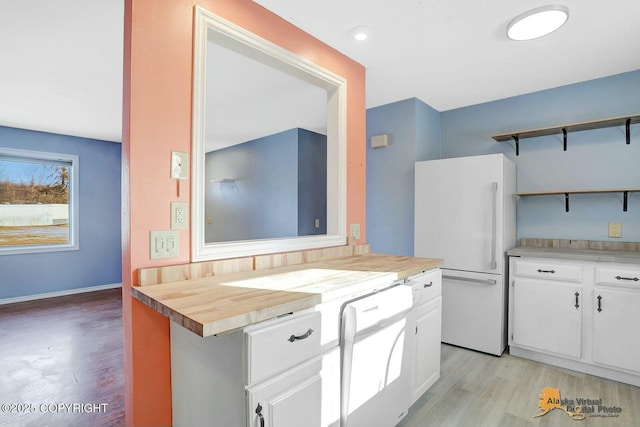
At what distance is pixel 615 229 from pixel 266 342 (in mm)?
3084

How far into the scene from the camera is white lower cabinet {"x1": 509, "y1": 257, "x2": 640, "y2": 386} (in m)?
2.15

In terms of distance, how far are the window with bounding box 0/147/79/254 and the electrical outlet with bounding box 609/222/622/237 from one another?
6.46 metres

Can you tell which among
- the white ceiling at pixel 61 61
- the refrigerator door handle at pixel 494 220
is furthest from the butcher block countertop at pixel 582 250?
the white ceiling at pixel 61 61

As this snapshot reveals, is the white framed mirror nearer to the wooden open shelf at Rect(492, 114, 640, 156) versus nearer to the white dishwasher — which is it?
the white dishwasher

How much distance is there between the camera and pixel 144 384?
1.22m

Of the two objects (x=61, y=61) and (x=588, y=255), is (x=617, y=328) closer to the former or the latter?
(x=588, y=255)

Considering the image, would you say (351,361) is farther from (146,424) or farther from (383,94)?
(383,94)

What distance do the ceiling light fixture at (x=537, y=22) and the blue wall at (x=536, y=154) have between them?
1.18m

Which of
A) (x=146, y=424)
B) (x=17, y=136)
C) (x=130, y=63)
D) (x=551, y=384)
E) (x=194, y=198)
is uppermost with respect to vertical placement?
(x=17, y=136)

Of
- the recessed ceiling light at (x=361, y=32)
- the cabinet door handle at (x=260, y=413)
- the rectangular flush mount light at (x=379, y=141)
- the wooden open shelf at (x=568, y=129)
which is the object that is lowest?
the cabinet door handle at (x=260, y=413)

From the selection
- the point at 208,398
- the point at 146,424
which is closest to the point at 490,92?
the point at 208,398

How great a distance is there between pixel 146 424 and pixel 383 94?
301 cm

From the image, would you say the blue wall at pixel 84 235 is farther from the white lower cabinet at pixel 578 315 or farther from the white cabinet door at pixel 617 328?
the white cabinet door at pixel 617 328

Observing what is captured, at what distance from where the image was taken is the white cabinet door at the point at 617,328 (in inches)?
83.5
